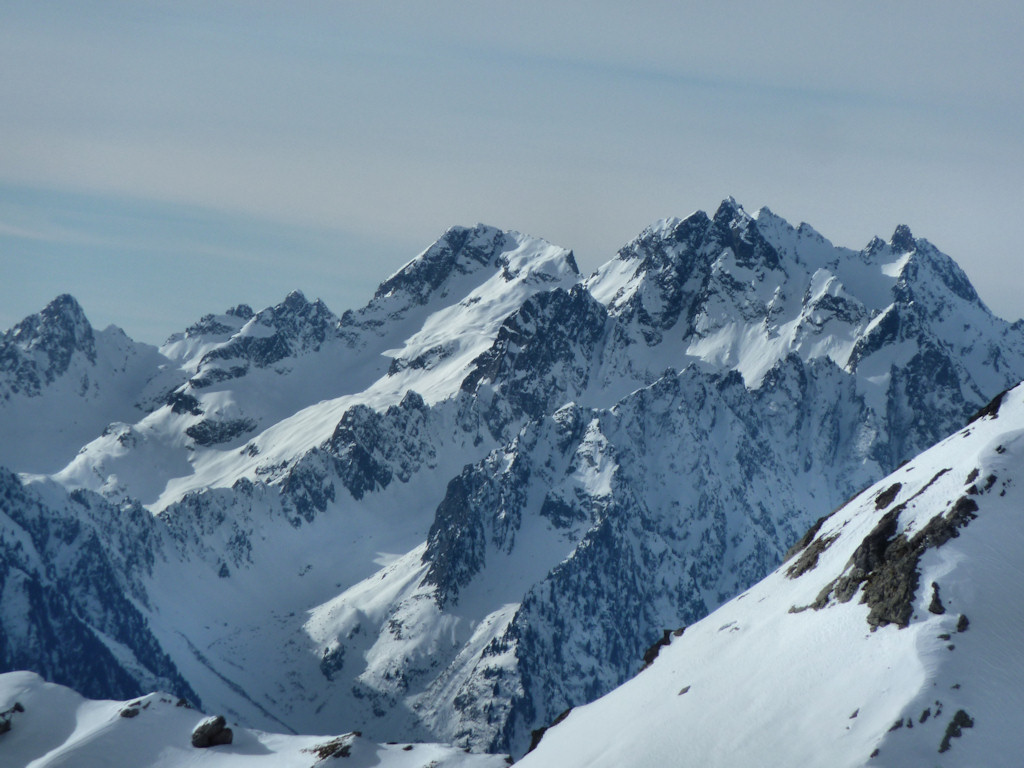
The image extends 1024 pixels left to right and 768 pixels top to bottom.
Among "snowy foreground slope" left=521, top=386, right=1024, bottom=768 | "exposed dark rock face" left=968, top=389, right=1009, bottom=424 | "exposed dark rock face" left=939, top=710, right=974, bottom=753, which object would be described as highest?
"exposed dark rock face" left=968, top=389, right=1009, bottom=424

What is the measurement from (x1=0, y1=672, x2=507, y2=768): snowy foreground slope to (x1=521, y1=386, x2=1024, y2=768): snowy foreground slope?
3118 cm

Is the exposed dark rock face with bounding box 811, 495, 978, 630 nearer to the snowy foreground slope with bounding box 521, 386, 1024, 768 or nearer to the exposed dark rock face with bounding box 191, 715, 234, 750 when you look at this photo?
the snowy foreground slope with bounding box 521, 386, 1024, 768

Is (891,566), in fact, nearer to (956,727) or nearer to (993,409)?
(956,727)

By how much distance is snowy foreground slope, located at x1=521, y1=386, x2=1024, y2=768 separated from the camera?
305ft

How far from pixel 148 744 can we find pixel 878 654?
9697cm

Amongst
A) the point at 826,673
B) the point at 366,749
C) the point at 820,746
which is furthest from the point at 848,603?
the point at 366,749

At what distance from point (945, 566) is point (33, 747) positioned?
11213 cm

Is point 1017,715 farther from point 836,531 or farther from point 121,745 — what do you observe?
point 121,745

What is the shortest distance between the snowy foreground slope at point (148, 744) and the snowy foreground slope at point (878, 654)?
31.2 m

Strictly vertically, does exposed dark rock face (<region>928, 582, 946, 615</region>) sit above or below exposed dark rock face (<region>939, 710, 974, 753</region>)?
above

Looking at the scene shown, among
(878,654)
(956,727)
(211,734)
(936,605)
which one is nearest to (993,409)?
(936,605)

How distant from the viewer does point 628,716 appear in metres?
120

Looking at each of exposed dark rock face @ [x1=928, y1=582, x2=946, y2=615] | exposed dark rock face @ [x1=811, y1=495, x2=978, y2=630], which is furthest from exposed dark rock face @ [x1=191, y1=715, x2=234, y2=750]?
exposed dark rock face @ [x1=928, y1=582, x2=946, y2=615]

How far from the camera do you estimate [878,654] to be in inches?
3954
